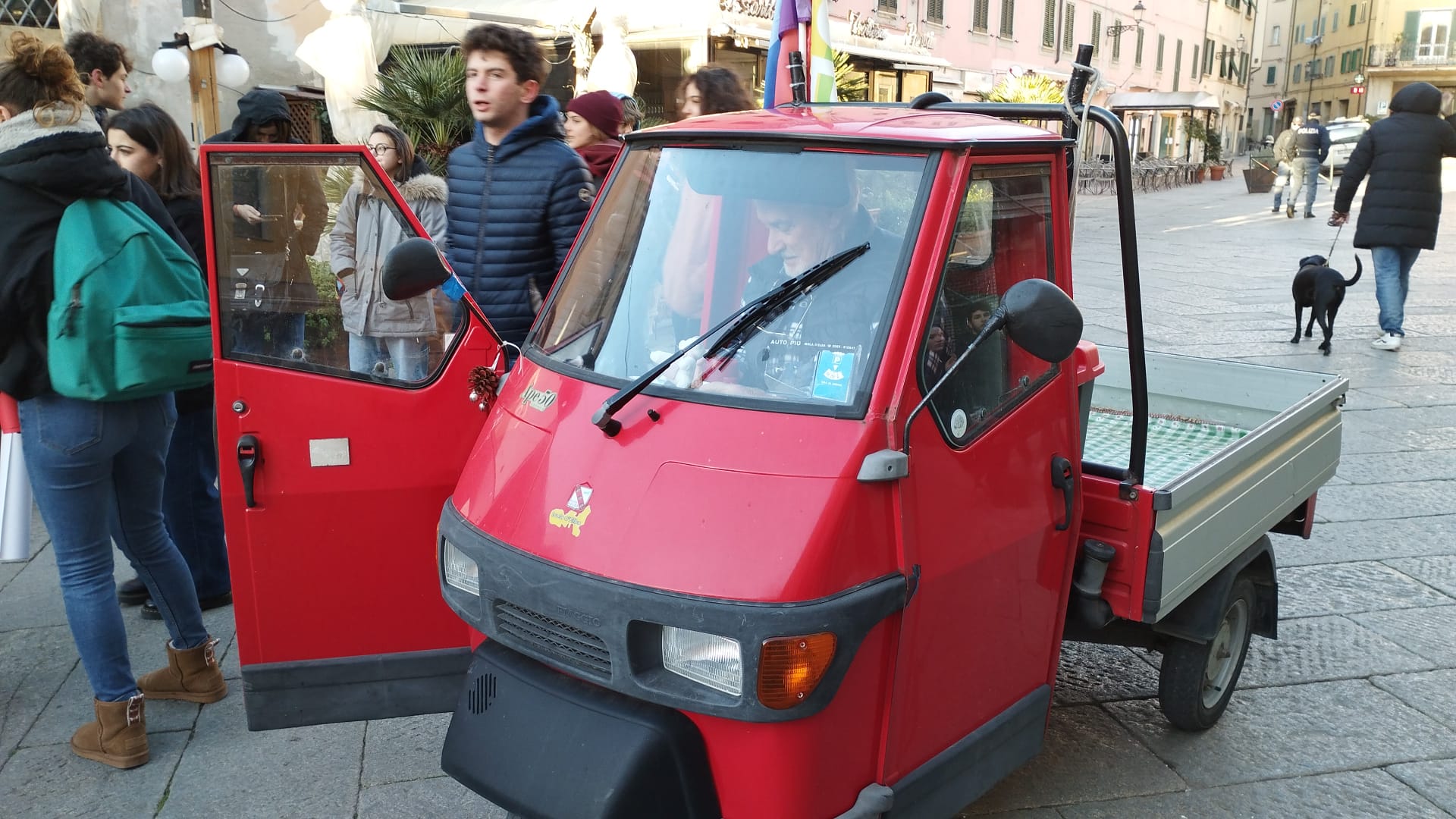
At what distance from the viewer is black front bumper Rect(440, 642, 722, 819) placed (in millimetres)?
2270

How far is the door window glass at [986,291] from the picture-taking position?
2506mm

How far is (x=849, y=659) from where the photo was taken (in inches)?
88.5

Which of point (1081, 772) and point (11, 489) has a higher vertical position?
point (11, 489)

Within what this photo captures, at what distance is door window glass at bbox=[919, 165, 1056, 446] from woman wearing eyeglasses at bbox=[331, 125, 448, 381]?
4.82 feet

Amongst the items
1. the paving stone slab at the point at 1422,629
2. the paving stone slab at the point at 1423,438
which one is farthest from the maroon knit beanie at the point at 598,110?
the paving stone slab at the point at 1423,438

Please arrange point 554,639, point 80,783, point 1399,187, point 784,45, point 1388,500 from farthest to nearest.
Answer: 1. point 1399,187
2. point 1388,500
3. point 784,45
4. point 80,783
5. point 554,639

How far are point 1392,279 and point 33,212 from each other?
966 centimetres

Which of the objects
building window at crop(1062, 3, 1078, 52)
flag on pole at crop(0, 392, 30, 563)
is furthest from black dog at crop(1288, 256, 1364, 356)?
building window at crop(1062, 3, 1078, 52)

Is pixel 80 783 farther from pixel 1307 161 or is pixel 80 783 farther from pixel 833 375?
pixel 1307 161

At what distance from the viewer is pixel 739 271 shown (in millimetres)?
2639

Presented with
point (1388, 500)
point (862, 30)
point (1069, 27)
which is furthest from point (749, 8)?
point (1069, 27)

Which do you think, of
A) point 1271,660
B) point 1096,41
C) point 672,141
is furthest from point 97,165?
point 1096,41

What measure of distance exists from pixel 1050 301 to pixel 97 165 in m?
2.63

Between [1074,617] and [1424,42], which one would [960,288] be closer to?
[1074,617]
